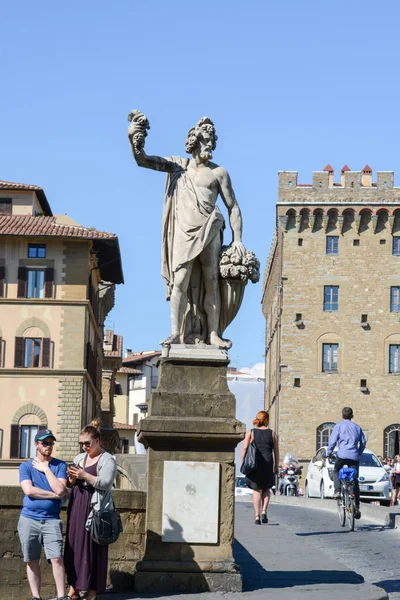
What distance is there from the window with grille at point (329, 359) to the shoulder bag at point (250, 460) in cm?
5816

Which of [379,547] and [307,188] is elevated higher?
[307,188]

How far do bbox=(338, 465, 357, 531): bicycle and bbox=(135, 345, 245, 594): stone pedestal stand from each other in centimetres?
759

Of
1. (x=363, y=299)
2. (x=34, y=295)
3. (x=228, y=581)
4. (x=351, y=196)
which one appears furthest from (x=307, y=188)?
(x=228, y=581)

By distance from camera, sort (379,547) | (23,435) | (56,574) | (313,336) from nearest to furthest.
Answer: (56,574) → (379,547) → (23,435) → (313,336)

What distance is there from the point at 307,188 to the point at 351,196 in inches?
106

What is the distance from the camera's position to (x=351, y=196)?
252 ft

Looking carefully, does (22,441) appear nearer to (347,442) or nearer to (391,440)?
(391,440)

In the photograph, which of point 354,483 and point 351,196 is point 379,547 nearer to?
point 354,483

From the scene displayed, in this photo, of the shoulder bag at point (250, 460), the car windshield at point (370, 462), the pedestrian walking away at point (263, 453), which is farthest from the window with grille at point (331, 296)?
the shoulder bag at point (250, 460)

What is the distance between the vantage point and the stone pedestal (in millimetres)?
10305

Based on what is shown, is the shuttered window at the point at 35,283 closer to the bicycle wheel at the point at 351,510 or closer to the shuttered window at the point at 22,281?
the shuttered window at the point at 22,281

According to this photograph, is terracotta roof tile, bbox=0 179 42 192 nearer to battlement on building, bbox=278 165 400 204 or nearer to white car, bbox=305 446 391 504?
battlement on building, bbox=278 165 400 204

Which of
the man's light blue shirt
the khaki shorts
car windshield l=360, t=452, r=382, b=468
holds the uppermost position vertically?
the man's light blue shirt

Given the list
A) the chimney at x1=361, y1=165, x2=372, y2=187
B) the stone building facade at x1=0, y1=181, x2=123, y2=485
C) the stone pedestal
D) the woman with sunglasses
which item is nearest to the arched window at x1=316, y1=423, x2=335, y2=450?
the chimney at x1=361, y1=165, x2=372, y2=187
